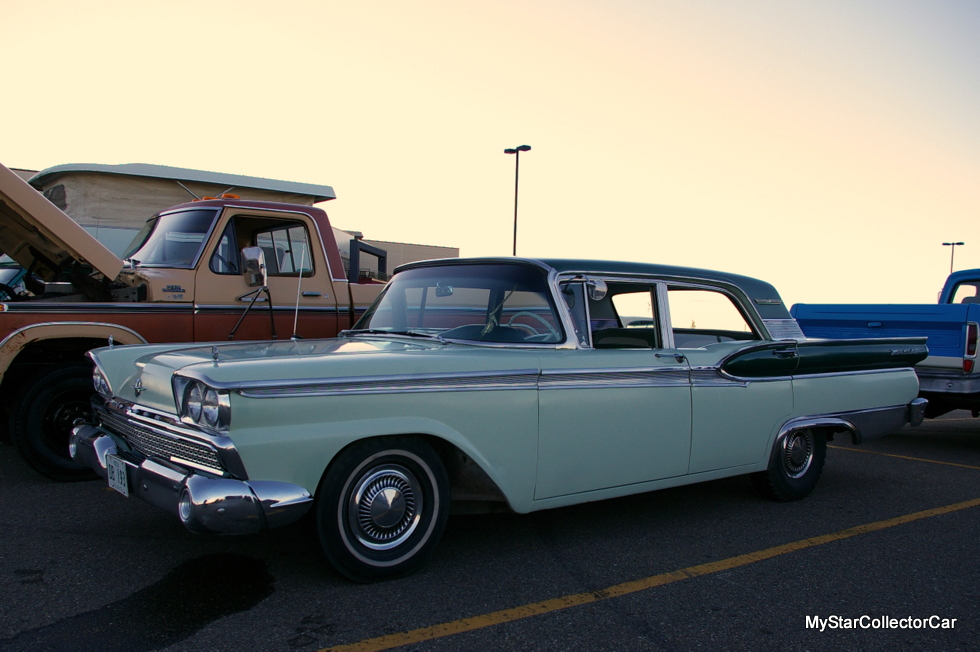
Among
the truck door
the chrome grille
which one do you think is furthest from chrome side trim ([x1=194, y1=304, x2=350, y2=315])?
the chrome grille

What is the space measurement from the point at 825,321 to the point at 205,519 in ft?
23.4

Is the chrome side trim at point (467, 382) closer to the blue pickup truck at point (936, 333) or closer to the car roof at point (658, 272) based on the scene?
the car roof at point (658, 272)

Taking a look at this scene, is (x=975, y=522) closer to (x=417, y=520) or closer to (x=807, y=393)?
(x=807, y=393)

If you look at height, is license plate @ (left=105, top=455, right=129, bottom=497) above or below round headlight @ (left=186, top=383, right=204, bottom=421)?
below

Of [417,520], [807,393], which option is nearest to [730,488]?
[807,393]

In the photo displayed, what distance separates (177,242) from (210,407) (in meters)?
3.59

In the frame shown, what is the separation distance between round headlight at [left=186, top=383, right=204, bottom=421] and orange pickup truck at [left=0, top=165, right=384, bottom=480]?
255 centimetres

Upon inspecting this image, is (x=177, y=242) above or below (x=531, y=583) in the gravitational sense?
above

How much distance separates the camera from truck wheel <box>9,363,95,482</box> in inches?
197

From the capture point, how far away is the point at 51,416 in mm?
5145

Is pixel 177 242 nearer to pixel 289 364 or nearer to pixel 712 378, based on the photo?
pixel 289 364

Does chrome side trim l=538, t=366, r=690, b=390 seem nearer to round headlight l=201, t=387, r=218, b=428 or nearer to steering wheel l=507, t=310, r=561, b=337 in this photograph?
steering wheel l=507, t=310, r=561, b=337

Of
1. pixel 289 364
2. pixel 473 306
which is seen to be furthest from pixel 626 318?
pixel 289 364

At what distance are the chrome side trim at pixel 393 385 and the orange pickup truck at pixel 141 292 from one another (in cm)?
269
